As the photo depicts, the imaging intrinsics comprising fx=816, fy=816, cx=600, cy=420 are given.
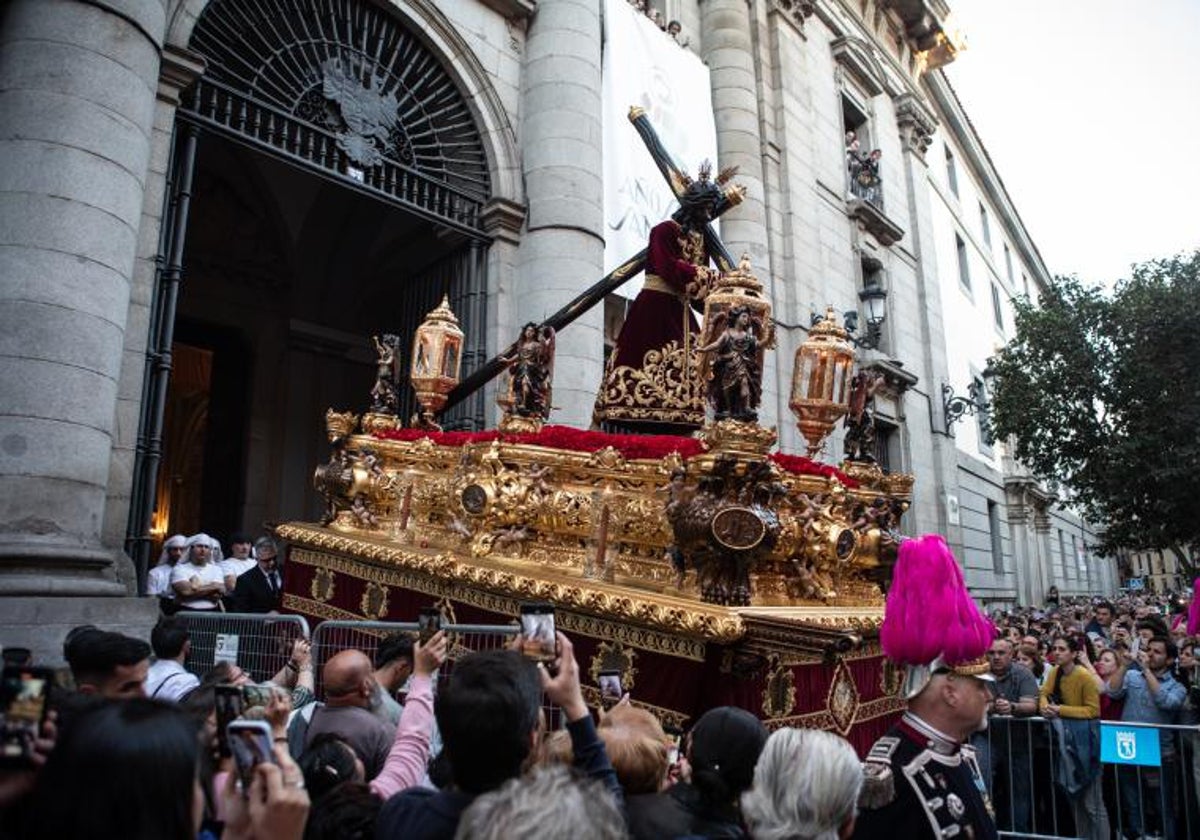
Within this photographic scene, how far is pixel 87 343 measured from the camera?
5.74 metres

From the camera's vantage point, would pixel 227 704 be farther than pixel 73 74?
No

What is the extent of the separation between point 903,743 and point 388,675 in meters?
2.53

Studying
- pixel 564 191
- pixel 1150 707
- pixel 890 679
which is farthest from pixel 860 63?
pixel 890 679

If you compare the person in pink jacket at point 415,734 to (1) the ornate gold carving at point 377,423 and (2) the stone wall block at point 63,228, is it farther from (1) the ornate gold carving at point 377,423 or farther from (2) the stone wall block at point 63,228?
(1) the ornate gold carving at point 377,423

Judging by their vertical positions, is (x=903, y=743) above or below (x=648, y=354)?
below

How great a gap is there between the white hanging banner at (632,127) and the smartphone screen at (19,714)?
10.8 meters

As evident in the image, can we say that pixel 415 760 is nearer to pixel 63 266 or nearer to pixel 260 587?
pixel 63 266

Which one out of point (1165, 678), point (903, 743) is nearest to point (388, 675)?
point (903, 743)

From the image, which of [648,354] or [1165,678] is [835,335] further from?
[1165,678]

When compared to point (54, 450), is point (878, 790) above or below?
below

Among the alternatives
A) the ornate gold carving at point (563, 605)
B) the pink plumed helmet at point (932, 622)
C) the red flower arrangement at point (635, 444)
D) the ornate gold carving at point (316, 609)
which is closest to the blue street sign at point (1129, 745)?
the red flower arrangement at point (635, 444)

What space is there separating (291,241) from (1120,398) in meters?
18.6

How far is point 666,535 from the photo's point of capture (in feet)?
17.1

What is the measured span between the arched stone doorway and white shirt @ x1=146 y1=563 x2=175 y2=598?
0.78 meters
